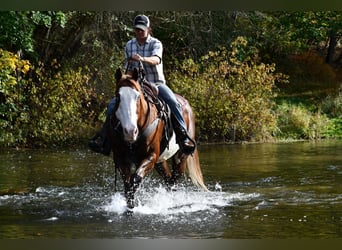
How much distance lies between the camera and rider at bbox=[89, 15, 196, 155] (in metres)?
5.52

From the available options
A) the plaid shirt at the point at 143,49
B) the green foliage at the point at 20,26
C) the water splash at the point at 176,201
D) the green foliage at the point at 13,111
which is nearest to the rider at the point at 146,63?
the plaid shirt at the point at 143,49

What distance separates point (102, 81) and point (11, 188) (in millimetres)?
6404

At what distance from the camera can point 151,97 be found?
18.8 ft

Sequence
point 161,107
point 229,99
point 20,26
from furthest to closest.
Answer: point 229,99 < point 20,26 < point 161,107

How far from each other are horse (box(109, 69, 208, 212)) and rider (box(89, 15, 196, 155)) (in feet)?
0.45

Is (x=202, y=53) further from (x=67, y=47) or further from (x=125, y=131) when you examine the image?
(x=125, y=131)

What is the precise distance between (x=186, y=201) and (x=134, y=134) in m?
1.26

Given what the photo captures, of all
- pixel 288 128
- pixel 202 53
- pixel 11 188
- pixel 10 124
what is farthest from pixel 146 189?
pixel 202 53

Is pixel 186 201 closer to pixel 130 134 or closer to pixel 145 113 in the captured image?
pixel 145 113

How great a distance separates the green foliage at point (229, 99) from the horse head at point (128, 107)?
7.86 m

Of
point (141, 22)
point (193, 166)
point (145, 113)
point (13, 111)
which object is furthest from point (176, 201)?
point (13, 111)

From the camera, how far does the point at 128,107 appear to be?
16.8ft

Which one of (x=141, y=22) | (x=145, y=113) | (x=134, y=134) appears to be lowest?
(x=134, y=134)

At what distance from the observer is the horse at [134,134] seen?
202 inches
